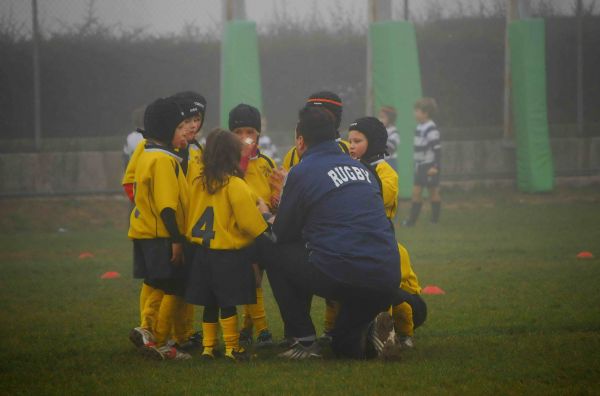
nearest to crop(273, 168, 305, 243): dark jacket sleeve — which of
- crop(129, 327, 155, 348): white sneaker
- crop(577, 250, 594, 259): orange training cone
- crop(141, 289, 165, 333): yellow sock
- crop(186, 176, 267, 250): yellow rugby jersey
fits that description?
crop(186, 176, 267, 250): yellow rugby jersey

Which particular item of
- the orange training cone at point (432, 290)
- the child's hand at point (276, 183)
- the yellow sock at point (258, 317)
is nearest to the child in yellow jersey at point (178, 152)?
the yellow sock at point (258, 317)

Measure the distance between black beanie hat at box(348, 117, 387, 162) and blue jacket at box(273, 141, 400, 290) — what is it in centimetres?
64

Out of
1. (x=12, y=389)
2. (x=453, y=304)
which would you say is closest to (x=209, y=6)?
(x=453, y=304)

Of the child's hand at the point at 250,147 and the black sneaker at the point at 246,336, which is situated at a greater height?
the child's hand at the point at 250,147

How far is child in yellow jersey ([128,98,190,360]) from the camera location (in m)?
6.60

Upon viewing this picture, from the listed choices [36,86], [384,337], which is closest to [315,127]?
[384,337]

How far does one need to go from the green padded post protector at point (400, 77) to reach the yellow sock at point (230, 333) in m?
12.3

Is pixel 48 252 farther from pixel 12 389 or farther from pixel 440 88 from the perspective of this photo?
pixel 440 88

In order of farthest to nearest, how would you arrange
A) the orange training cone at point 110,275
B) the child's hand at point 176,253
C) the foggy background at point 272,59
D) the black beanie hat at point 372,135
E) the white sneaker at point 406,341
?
the foggy background at point 272,59, the orange training cone at point 110,275, the black beanie hat at point 372,135, the white sneaker at point 406,341, the child's hand at point 176,253

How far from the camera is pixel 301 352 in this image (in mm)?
6625

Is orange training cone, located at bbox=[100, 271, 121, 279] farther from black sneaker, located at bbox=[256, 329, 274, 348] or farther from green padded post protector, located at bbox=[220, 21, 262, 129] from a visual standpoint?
green padded post protector, located at bbox=[220, 21, 262, 129]

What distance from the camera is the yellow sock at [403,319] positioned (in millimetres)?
6914

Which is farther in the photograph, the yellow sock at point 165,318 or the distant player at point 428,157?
the distant player at point 428,157

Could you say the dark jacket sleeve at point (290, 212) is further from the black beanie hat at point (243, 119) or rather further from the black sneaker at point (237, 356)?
the black beanie hat at point (243, 119)
